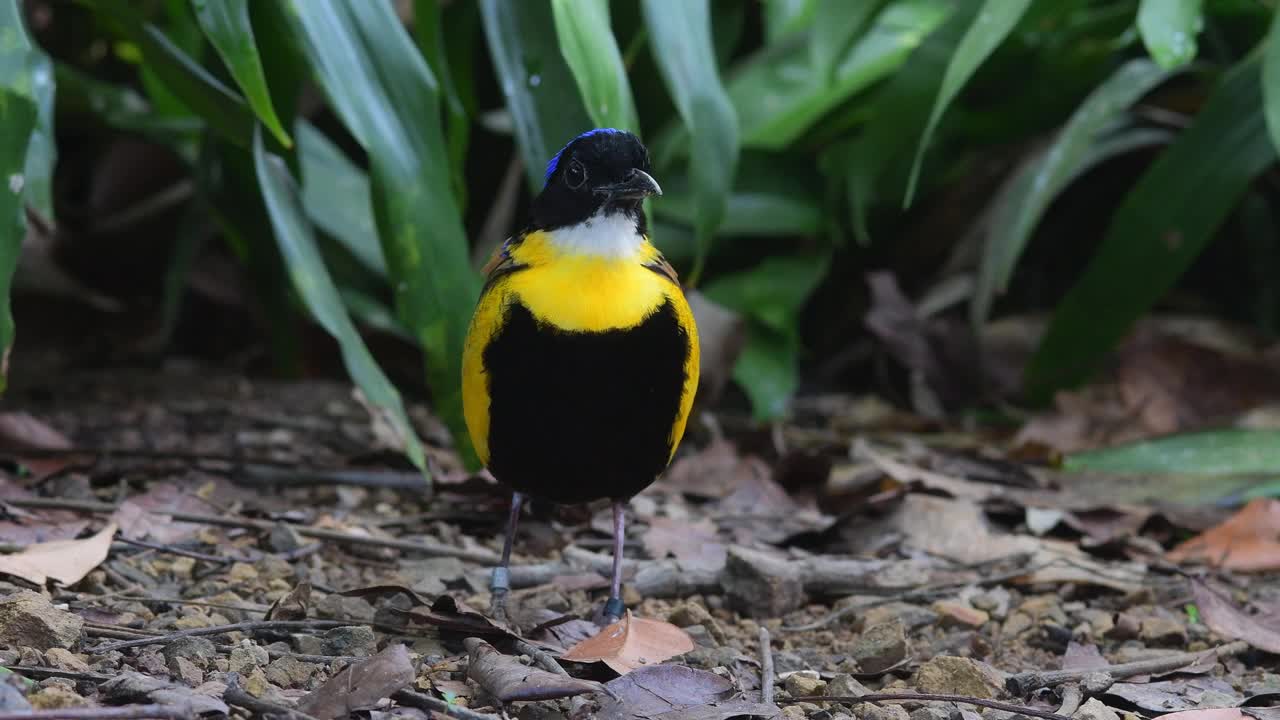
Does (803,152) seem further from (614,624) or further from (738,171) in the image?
(614,624)

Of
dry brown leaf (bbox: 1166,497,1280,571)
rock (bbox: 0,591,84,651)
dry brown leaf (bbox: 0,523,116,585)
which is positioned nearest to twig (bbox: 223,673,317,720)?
rock (bbox: 0,591,84,651)

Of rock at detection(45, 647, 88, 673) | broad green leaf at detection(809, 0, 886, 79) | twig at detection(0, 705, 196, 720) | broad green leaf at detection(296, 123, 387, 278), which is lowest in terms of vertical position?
rock at detection(45, 647, 88, 673)

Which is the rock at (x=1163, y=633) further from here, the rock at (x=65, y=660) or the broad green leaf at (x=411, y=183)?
the rock at (x=65, y=660)

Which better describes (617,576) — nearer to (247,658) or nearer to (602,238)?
(602,238)

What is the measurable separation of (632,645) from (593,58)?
4.88 feet

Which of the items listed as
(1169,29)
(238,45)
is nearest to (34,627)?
(238,45)

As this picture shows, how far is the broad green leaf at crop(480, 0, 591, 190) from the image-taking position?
402 cm

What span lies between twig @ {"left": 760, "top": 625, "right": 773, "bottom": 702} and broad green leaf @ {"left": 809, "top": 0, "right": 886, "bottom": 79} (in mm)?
2022

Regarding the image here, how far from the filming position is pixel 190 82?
3.62m

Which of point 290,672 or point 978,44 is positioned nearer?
point 290,672

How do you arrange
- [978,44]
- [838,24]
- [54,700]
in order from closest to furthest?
1. [54,700]
2. [978,44]
3. [838,24]

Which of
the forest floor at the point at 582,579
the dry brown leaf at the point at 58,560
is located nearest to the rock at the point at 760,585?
the forest floor at the point at 582,579

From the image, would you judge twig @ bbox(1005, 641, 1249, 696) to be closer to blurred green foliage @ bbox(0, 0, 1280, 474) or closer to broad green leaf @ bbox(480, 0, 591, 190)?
blurred green foliage @ bbox(0, 0, 1280, 474)

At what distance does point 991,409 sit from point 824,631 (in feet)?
8.11
